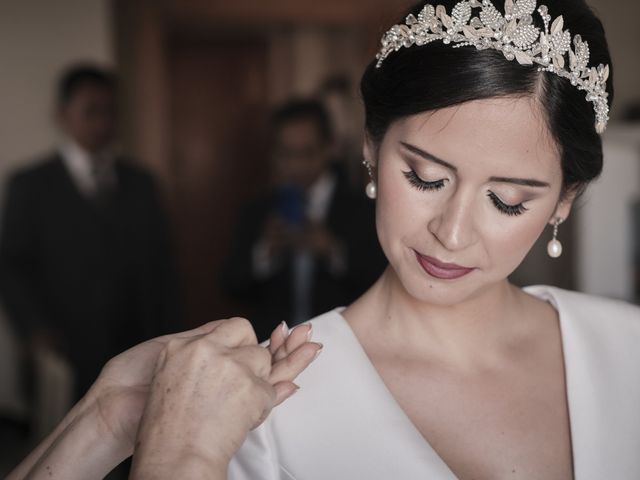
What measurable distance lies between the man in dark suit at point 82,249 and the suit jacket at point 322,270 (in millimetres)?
505

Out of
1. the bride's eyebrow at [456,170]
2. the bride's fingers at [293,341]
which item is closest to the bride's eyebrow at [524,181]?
the bride's eyebrow at [456,170]

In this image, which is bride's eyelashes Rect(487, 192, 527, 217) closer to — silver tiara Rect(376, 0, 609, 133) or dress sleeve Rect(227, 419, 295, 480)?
silver tiara Rect(376, 0, 609, 133)

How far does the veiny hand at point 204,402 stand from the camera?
95 centimetres

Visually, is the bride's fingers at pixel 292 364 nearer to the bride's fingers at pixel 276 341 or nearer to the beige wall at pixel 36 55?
the bride's fingers at pixel 276 341

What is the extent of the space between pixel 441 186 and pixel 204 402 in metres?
0.50

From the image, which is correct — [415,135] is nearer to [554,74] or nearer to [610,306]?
[554,74]

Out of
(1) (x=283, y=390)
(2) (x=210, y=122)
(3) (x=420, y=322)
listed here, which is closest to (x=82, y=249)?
(3) (x=420, y=322)

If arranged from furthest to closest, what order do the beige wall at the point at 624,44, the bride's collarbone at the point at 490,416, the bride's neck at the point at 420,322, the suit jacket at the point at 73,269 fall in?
the beige wall at the point at 624,44
the suit jacket at the point at 73,269
the bride's neck at the point at 420,322
the bride's collarbone at the point at 490,416

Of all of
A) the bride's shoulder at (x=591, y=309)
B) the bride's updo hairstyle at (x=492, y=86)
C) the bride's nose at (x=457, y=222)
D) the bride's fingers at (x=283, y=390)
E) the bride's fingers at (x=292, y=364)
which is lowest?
the bride's shoulder at (x=591, y=309)

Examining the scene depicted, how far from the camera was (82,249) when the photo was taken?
321cm

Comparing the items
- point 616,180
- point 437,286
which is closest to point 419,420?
point 437,286

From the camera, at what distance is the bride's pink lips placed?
1.29 m

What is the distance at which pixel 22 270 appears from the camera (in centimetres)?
327

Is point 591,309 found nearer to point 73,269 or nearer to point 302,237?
point 302,237
